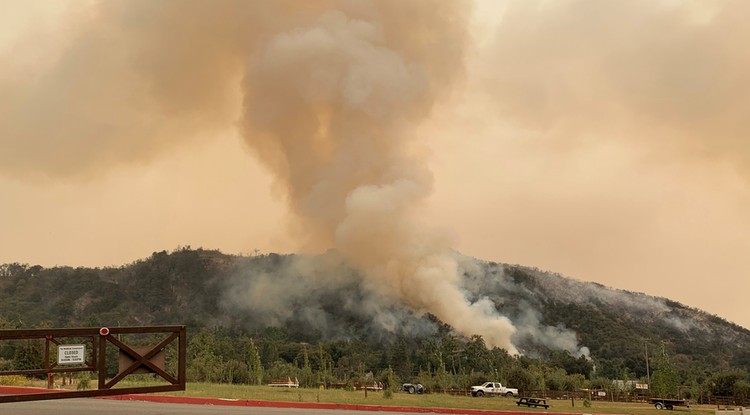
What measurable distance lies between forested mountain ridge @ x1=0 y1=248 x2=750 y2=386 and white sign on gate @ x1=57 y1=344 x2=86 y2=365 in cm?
10961

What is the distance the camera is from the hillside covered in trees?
95.5 m

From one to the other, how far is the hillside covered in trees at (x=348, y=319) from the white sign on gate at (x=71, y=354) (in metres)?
69.0

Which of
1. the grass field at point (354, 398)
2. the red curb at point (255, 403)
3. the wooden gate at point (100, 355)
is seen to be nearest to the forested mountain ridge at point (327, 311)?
the grass field at point (354, 398)

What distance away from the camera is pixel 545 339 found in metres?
145

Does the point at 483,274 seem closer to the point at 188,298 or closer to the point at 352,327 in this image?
the point at 352,327

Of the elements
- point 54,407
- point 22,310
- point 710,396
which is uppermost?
point 22,310

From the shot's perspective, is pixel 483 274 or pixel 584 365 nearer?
pixel 584 365

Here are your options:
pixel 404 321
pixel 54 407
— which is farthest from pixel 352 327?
pixel 54 407

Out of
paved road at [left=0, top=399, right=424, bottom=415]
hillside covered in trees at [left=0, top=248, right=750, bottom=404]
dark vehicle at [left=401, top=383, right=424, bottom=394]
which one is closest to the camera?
paved road at [left=0, top=399, right=424, bottom=415]

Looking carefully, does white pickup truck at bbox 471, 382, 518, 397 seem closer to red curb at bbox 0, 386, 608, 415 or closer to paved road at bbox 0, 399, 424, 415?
red curb at bbox 0, 386, 608, 415

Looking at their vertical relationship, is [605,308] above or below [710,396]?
above

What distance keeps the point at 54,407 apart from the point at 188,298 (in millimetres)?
174326

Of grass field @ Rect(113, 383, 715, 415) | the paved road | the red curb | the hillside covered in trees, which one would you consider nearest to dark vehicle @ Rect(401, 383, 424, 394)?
grass field @ Rect(113, 383, 715, 415)

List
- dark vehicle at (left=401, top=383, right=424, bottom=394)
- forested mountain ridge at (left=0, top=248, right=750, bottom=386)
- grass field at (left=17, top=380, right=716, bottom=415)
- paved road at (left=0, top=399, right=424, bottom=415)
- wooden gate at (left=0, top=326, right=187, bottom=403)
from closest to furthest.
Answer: wooden gate at (left=0, top=326, right=187, bottom=403) → paved road at (left=0, top=399, right=424, bottom=415) → grass field at (left=17, top=380, right=716, bottom=415) → dark vehicle at (left=401, top=383, right=424, bottom=394) → forested mountain ridge at (left=0, top=248, right=750, bottom=386)
